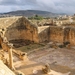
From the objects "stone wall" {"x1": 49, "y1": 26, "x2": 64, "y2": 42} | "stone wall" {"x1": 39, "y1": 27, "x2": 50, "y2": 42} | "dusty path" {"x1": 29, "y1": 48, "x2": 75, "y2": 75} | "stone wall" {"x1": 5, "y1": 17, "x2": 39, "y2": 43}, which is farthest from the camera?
"stone wall" {"x1": 5, "y1": 17, "x2": 39, "y2": 43}

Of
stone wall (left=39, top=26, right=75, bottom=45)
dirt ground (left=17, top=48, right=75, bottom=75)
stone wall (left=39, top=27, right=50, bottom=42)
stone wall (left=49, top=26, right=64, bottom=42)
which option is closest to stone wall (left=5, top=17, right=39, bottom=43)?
stone wall (left=39, top=27, right=50, bottom=42)

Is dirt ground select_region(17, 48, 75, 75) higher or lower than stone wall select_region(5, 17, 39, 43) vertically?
lower

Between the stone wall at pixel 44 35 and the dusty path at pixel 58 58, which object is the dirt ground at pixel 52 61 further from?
the stone wall at pixel 44 35

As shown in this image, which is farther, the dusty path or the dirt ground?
the dusty path

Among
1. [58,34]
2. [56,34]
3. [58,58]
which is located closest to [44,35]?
[56,34]

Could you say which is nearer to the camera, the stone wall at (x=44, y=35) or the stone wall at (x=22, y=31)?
the stone wall at (x=44, y=35)

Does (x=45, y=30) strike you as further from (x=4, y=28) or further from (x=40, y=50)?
(x=4, y=28)

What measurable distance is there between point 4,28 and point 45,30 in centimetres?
663

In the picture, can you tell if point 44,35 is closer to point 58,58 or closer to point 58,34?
point 58,34

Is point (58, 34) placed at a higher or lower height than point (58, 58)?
higher

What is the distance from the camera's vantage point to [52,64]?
18672mm

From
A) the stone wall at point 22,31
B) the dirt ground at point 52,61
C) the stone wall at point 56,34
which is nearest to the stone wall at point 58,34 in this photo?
the stone wall at point 56,34

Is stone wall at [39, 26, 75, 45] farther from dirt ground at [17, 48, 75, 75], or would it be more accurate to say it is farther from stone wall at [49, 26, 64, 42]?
dirt ground at [17, 48, 75, 75]

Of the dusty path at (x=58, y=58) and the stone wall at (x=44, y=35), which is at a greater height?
the stone wall at (x=44, y=35)
